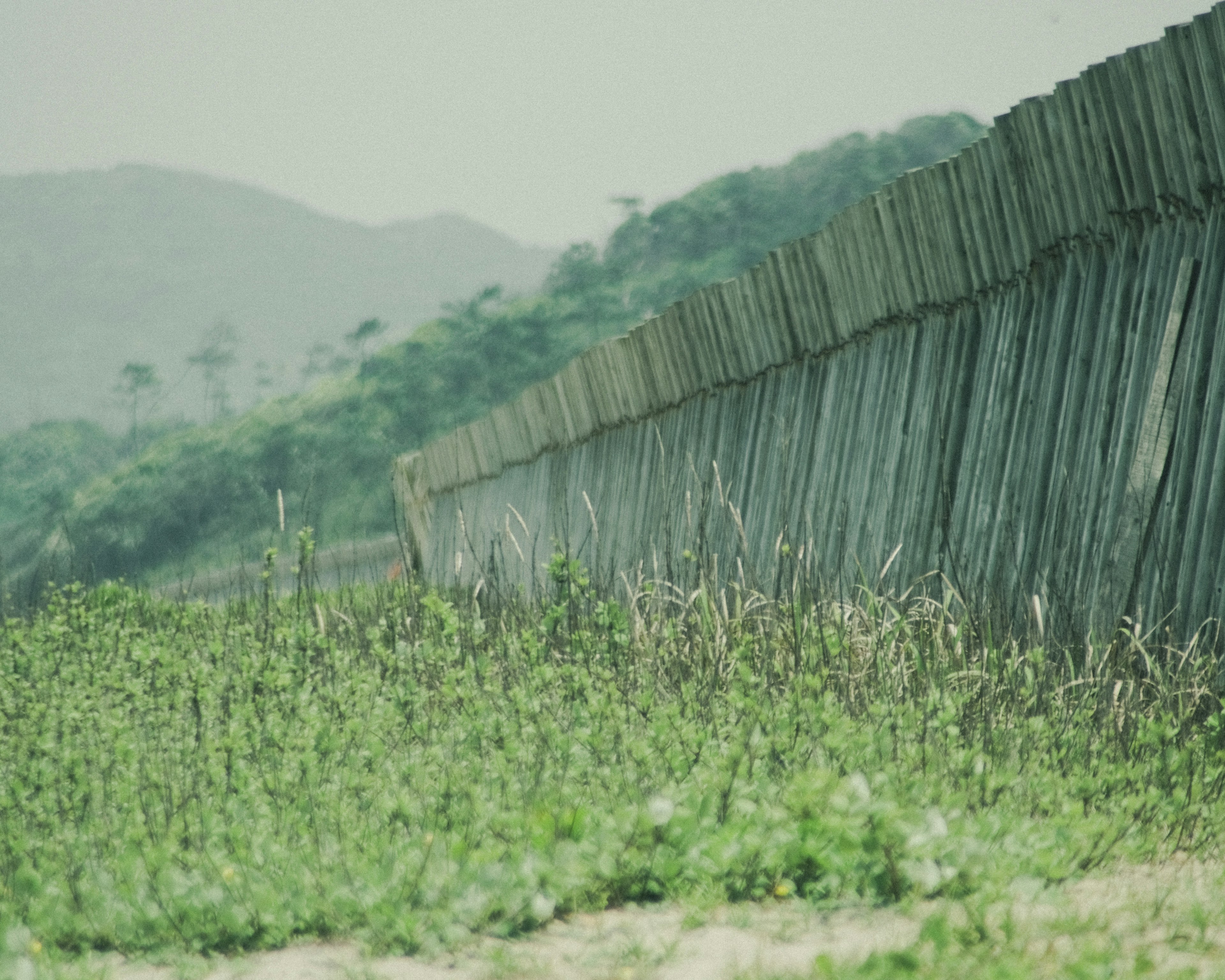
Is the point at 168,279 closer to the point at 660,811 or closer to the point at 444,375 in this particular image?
the point at 444,375

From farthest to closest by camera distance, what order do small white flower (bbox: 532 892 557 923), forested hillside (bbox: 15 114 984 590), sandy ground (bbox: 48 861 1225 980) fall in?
1. forested hillside (bbox: 15 114 984 590)
2. small white flower (bbox: 532 892 557 923)
3. sandy ground (bbox: 48 861 1225 980)

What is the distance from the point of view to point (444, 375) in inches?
1777

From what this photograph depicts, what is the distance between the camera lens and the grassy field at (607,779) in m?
2.31

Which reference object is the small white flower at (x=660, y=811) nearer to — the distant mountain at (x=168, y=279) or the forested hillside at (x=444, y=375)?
the forested hillside at (x=444, y=375)

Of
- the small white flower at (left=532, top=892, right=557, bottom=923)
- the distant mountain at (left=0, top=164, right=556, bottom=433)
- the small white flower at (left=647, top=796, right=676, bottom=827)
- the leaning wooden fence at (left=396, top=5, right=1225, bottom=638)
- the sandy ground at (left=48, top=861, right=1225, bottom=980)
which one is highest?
the distant mountain at (left=0, top=164, right=556, bottom=433)

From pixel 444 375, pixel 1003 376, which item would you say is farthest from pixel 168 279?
pixel 1003 376

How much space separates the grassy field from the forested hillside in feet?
116

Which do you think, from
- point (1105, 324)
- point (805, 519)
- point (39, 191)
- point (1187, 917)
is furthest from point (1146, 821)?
point (39, 191)

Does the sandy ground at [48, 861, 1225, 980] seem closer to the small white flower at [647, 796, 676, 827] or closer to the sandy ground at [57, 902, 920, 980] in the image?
the sandy ground at [57, 902, 920, 980]

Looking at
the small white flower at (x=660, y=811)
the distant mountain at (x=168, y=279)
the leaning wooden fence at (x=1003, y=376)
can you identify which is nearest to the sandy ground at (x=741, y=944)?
the small white flower at (x=660, y=811)

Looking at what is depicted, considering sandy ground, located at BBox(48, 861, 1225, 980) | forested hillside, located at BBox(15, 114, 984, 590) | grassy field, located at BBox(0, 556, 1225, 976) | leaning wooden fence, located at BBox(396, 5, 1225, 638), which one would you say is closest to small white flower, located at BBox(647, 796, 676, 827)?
grassy field, located at BBox(0, 556, 1225, 976)

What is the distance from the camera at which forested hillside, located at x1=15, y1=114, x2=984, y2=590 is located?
146 feet

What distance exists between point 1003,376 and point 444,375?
4186cm

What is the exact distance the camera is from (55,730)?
431 centimetres
